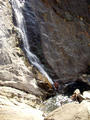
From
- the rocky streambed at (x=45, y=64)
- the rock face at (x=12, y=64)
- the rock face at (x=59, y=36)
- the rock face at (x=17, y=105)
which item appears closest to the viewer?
the rock face at (x=17, y=105)

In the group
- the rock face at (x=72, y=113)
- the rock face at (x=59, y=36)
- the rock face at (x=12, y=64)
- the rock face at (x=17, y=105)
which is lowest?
the rock face at (x=72, y=113)

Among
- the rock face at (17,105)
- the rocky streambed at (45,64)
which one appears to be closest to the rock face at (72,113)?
Result: the rocky streambed at (45,64)

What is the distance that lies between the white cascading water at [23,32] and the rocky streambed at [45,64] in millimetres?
472

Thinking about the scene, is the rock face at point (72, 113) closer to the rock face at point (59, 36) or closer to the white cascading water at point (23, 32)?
the white cascading water at point (23, 32)

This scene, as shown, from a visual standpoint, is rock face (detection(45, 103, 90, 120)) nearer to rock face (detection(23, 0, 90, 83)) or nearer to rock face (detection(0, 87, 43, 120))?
rock face (detection(0, 87, 43, 120))

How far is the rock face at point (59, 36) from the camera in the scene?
41.5ft

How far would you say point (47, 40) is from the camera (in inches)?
527

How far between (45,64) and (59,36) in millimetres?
3799

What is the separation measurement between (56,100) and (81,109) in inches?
200

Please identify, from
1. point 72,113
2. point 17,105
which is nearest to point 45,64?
point 17,105

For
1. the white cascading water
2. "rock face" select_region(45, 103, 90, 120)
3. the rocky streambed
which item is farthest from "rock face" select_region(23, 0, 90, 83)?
"rock face" select_region(45, 103, 90, 120)

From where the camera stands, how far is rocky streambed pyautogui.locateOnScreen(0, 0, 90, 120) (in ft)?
17.4

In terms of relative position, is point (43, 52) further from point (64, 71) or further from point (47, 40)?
point (64, 71)

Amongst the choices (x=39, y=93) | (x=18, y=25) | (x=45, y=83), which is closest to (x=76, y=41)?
(x=18, y=25)
